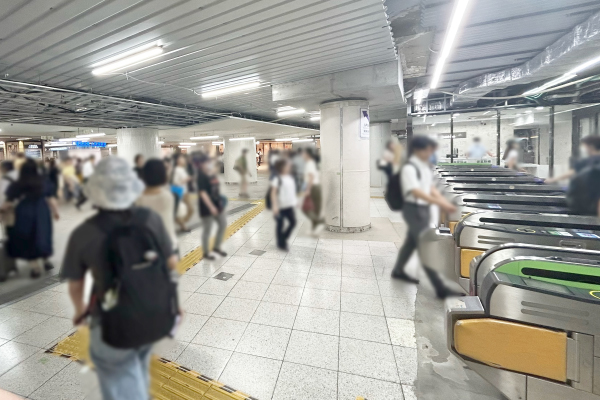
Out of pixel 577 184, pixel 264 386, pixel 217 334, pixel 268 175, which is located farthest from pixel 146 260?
pixel 217 334

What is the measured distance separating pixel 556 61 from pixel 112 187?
5317mm

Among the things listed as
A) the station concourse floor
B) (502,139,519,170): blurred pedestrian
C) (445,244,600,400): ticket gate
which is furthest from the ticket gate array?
(502,139,519,170): blurred pedestrian

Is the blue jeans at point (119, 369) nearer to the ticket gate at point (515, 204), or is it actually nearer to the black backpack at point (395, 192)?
the black backpack at point (395, 192)

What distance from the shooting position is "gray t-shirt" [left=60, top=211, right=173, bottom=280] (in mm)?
695

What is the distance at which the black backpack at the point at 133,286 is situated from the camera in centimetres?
70

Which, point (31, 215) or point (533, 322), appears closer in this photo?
point (31, 215)

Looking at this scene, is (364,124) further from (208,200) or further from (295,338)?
A: (295,338)

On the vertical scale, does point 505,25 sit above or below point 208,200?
above

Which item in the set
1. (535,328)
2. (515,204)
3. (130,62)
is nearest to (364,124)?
(535,328)

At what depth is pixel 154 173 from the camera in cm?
82

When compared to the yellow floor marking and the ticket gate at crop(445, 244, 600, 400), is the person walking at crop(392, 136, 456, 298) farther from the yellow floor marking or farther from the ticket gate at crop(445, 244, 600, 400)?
the yellow floor marking

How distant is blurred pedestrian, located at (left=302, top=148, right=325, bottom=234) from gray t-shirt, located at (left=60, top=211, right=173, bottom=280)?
1.41 feet

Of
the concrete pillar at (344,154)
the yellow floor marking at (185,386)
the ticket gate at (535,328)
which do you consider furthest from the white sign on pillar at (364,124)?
the yellow floor marking at (185,386)

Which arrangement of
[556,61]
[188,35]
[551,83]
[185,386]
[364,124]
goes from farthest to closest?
[188,35]
[185,386]
[556,61]
[551,83]
[364,124]
